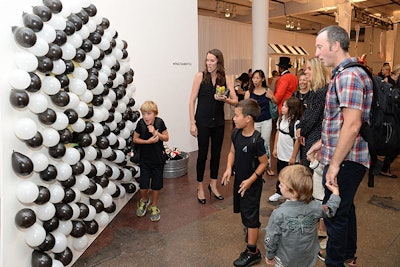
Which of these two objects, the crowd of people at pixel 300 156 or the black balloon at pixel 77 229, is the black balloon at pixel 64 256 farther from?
the crowd of people at pixel 300 156

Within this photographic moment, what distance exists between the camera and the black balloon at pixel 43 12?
6.84ft

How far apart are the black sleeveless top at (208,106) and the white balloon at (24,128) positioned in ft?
6.08

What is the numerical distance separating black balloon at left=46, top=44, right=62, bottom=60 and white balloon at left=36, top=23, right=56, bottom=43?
0.04m

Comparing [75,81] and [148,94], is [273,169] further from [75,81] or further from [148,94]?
→ [75,81]

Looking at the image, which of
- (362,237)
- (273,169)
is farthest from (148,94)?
(362,237)

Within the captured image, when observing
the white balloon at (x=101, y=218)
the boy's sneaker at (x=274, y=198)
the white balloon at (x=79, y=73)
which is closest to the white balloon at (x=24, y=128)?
the white balloon at (x=79, y=73)

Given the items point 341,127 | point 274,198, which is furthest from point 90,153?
point 274,198

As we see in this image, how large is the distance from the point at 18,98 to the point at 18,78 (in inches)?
4.4

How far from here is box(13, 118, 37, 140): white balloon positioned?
1.95 metres

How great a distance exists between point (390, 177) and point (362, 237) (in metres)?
2.12

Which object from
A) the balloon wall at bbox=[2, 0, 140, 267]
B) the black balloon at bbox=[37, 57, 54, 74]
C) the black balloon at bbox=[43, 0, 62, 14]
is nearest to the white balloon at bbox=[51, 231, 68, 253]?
the balloon wall at bbox=[2, 0, 140, 267]

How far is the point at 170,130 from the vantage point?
5.51m

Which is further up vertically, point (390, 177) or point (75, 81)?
point (75, 81)

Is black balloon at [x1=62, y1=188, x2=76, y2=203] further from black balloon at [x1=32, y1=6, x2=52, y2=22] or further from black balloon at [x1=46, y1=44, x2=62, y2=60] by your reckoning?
black balloon at [x1=32, y1=6, x2=52, y2=22]
